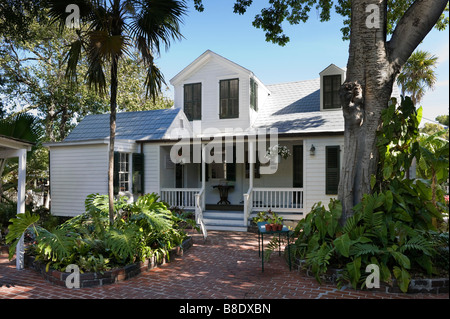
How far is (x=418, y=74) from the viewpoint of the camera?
1653 centimetres

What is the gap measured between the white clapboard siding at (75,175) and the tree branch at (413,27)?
877 cm

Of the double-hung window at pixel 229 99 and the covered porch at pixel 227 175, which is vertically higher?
the double-hung window at pixel 229 99

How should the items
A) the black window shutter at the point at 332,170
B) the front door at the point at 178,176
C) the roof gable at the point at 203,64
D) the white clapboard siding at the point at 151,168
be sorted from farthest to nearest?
the roof gable at the point at 203,64, the front door at the point at 178,176, the white clapboard siding at the point at 151,168, the black window shutter at the point at 332,170

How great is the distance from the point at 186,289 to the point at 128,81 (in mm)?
17659

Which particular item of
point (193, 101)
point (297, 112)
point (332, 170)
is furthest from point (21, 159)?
point (297, 112)

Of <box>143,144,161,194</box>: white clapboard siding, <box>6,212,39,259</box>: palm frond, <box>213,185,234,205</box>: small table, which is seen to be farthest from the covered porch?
<box>6,212,39,259</box>: palm frond

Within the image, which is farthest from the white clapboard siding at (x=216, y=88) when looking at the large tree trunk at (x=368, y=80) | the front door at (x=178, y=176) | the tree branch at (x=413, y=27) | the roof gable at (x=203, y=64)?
the tree branch at (x=413, y=27)

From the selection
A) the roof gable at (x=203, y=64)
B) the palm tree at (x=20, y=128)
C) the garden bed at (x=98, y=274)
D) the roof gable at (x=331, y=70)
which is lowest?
the garden bed at (x=98, y=274)

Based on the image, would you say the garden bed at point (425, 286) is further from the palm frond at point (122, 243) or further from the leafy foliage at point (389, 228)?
the palm frond at point (122, 243)

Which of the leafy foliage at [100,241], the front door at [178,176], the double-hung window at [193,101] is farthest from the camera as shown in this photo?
the double-hung window at [193,101]

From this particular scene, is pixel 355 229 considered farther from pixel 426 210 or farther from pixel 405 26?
pixel 405 26

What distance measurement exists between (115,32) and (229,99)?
23.0 feet

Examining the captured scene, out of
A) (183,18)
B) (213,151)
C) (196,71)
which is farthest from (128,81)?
(183,18)

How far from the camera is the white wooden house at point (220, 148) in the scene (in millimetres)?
10297
